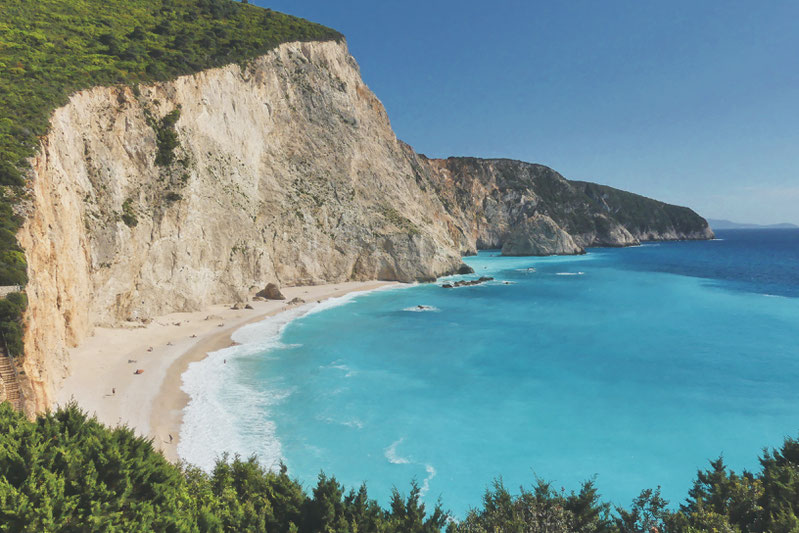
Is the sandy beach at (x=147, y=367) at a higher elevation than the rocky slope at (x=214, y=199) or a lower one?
lower

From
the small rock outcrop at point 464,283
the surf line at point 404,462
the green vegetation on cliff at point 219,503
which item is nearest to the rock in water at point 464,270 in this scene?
the small rock outcrop at point 464,283

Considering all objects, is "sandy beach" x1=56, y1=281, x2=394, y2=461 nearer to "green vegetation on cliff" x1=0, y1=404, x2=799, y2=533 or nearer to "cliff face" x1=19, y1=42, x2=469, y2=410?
"cliff face" x1=19, y1=42, x2=469, y2=410

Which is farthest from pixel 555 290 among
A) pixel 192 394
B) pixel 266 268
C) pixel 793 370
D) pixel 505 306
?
pixel 192 394

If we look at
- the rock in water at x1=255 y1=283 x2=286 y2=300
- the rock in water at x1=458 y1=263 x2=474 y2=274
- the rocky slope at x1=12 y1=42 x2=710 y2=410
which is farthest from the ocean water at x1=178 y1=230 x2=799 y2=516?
the rock in water at x1=458 y1=263 x2=474 y2=274

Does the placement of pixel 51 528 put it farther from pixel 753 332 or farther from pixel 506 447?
pixel 753 332

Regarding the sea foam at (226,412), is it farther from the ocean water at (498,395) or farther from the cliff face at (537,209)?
the cliff face at (537,209)

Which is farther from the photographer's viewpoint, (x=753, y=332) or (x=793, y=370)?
(x=753, y=332)

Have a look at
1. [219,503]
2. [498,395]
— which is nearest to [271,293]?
[498,395]
